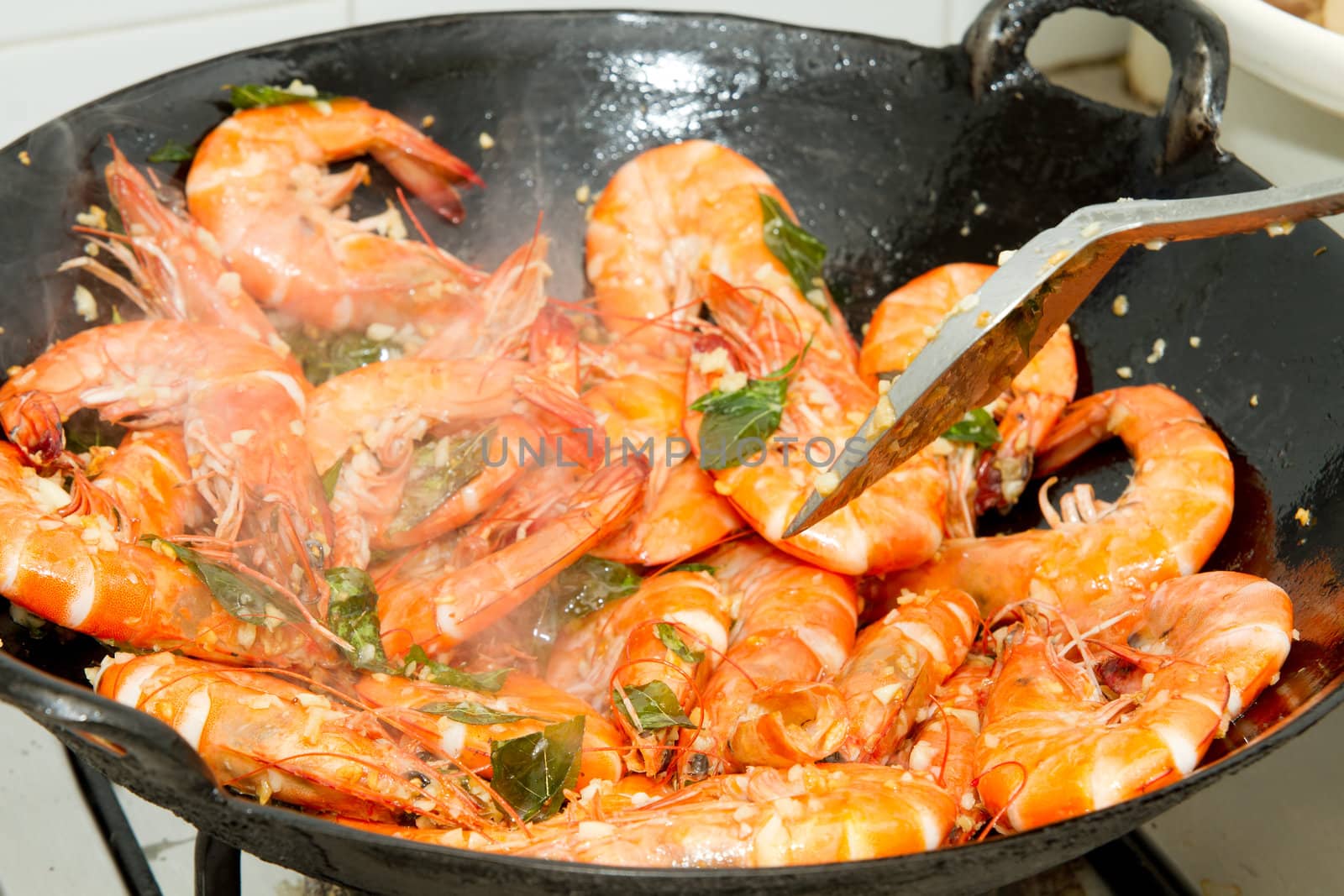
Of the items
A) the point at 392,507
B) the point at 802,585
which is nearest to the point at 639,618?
the point at 802,585

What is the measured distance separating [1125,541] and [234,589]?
144 cm

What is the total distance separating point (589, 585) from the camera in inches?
83.3

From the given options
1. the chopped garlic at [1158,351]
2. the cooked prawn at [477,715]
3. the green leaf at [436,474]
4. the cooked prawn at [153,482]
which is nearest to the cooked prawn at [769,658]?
the cooked prawn at [477,715]

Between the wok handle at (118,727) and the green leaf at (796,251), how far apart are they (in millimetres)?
1537

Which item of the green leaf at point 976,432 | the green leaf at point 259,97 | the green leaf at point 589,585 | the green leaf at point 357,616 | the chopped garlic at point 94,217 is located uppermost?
the green leaf at point 259,97

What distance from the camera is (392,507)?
2.07m

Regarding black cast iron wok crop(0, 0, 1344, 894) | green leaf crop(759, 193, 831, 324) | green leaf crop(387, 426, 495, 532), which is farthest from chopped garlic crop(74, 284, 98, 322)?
green leaf crop(759, 193, 831, 324)

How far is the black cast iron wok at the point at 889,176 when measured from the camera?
1.76 meters

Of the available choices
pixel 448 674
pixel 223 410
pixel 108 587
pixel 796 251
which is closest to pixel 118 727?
pixel 108 587

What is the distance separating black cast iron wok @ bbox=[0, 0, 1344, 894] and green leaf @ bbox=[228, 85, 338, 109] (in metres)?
0.04

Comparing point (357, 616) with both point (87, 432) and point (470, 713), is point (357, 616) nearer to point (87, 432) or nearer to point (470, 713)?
point (470, 713)

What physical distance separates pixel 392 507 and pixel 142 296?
0.67 metres

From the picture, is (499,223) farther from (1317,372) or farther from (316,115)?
(1317,372)

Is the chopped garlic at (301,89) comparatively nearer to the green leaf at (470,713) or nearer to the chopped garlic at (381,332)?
the chopped garlic at (381,332)
